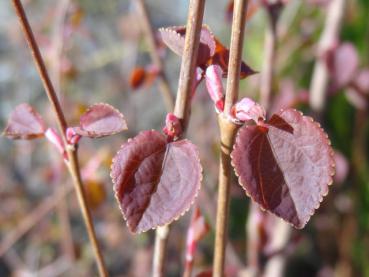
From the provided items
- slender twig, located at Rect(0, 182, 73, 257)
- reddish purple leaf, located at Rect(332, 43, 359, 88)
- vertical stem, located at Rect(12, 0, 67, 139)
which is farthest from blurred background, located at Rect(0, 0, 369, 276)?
vertical stem, located at Rect(12, 0, 67, 139)

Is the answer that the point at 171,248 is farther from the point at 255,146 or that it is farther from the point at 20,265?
the point at 255,146

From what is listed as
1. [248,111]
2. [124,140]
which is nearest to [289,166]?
[248,111]

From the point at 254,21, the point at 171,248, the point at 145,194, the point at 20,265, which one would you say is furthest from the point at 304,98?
the point at 254,21

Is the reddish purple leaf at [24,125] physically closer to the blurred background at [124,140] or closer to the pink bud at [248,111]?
the pink bud at [248,111]

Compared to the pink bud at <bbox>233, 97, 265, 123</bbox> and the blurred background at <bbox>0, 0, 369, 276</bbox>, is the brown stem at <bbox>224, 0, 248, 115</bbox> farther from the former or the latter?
the blurred background at <bbox>0, 0, 369, 276</bbox>

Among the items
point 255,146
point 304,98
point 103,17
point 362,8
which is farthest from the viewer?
point 103,17

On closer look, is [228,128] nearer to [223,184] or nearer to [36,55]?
[223,184]

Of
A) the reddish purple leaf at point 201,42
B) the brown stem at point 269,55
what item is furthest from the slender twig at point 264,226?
the reddish purple leaf at point 201,42
